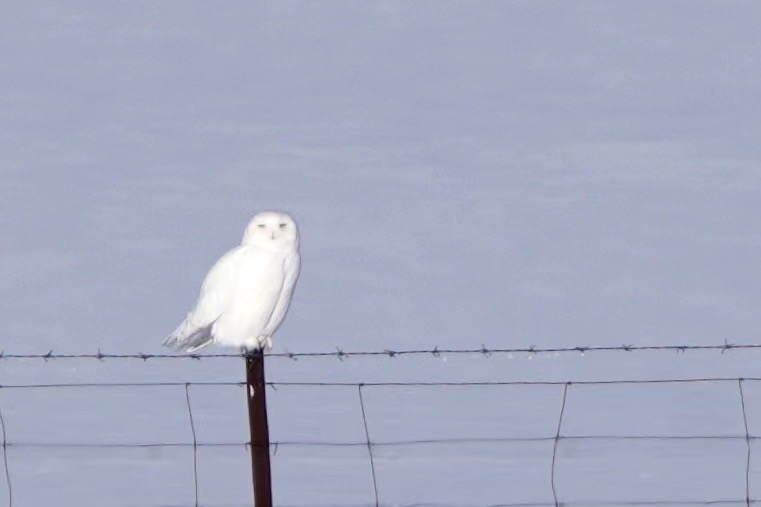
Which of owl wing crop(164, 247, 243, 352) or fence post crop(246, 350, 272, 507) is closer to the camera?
fence post crop(246, 350, 272, 507)

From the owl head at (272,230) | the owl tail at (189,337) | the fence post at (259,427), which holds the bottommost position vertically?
the fence post at (259,427)

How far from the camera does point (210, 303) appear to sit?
670 centimetres

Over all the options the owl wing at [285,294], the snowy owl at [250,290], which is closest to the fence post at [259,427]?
the snowy owl at [250,290]

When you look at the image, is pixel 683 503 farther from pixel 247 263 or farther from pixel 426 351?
pixel 247 263

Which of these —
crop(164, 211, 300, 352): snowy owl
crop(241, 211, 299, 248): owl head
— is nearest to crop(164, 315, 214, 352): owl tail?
crop(164, 211, 300, 352): snowy owl

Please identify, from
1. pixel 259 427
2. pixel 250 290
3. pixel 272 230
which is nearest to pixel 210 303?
pixel 250 290

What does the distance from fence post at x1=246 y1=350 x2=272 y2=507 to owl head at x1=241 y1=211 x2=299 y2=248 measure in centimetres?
163

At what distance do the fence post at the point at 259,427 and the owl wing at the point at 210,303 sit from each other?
1.46 metres

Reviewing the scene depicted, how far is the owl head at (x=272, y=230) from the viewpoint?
22.4 feet

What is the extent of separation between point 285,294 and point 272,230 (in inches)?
12.9

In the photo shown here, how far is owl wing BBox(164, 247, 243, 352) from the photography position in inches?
263

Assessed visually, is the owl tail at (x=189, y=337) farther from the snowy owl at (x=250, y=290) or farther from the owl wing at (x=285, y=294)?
the owl wing at (x=285, y=294)

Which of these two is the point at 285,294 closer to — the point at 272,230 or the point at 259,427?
the point at 272,230

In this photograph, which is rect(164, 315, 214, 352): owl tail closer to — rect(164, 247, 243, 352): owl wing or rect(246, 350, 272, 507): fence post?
rect(164, 247, 243, 352): owl wing
